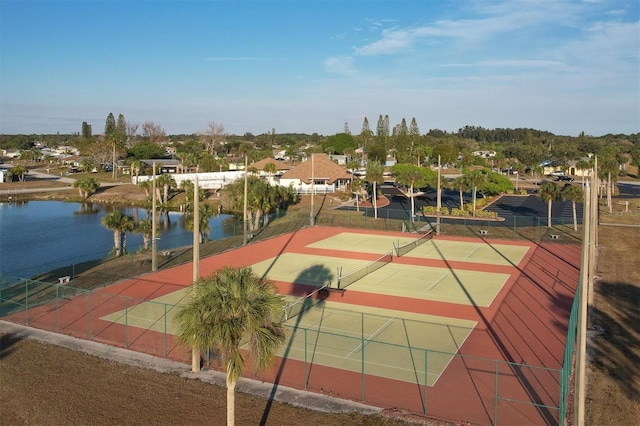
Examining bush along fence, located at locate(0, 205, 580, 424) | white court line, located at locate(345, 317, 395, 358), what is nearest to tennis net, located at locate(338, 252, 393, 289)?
white court line, located at locate(345, 317, 395, 358)

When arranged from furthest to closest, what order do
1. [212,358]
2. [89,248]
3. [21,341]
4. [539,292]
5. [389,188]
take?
[389,188] < [89,248] < [539,292] < [21,341] < [212,358]

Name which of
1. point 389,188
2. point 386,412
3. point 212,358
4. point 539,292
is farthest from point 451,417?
point 389,188

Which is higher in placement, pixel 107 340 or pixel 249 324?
pixel 249 324

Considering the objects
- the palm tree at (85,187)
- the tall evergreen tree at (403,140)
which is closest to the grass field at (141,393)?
the palm tree at (85,187)

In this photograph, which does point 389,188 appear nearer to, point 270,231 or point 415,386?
point 270,231

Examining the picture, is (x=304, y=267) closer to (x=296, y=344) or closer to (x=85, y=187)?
(x=296, y=344)

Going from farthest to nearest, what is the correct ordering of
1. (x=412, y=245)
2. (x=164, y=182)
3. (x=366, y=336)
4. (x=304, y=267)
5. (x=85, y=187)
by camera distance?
(x=85, y=187), (x=164, y=182), (x=412, y=245), (x=304, y=267), (x=366, y=336)

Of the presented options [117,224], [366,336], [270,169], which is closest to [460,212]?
[117,224]
